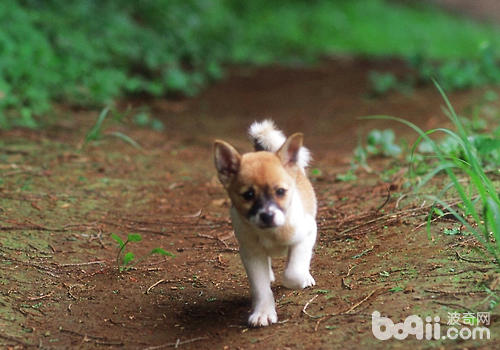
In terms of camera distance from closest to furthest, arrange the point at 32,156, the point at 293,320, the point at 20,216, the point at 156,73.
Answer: the point at 293,320, the point at 20,216, the point at 32,156, the point at 156,73

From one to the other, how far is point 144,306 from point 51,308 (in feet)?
1.94

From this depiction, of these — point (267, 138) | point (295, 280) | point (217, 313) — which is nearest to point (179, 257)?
point (217, 313)

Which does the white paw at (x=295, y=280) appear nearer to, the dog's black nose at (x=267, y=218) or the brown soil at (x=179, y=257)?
the brown soil at (x=179, y=257)

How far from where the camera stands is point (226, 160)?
154 inches

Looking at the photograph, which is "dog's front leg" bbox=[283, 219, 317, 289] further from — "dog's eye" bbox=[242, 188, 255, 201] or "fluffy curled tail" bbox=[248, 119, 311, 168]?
"fluffy curled tail" bbox=[248, 119, 311, 168]

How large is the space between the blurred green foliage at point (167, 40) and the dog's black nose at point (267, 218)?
4870 millimetres

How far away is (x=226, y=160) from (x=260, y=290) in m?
0.81

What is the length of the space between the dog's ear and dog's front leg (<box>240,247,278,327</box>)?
1.96 feet

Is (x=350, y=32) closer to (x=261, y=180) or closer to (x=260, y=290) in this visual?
(x=261, y=180)

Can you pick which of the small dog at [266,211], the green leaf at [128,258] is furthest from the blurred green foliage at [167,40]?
the small dog at [266,211]

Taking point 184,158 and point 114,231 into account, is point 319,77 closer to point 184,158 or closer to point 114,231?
point 184,158

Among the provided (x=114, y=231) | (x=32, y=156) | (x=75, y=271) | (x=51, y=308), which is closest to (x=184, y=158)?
(x=32, y=156)

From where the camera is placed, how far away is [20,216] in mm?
5188

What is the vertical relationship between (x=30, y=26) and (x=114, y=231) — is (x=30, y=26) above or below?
above
